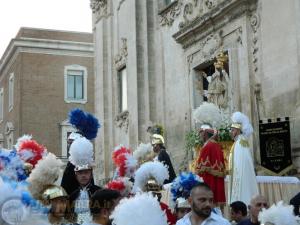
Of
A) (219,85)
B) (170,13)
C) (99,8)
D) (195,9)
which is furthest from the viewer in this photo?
(99,8)

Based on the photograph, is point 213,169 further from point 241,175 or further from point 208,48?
point 208,48

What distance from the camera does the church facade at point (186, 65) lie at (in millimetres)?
15141

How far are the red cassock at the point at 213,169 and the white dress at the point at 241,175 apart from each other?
979 mm

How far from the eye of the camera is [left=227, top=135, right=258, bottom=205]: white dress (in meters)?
12.1

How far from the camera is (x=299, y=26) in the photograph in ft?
47.2

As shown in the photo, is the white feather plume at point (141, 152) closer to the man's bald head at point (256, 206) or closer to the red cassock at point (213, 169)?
the red cassock at point (213, 169)

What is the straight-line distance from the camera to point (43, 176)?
25.2 feet

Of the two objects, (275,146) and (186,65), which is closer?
(275,146)

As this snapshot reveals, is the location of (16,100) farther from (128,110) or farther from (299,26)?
(299,26)

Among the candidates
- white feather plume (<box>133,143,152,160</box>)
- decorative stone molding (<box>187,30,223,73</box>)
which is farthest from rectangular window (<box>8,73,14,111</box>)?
white feather plume (<box>133,143,152,160</box>)

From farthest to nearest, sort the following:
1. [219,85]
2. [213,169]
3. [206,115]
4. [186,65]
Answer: [186,65]
[219,85]
[206,115]
[213,169]

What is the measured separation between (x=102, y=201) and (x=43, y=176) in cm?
181

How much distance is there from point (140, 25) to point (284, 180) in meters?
11.4

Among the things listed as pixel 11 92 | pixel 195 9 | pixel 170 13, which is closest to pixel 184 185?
pixel 195 9
